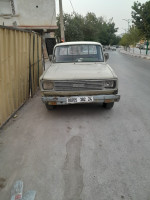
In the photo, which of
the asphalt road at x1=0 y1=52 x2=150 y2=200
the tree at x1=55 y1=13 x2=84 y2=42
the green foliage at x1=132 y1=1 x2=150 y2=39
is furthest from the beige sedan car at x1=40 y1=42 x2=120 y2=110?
the tree at x1=55 y1=13 x2=84 y2=42

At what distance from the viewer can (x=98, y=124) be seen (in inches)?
173

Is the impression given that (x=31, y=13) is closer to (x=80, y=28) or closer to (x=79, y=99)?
(x=79, y=99)

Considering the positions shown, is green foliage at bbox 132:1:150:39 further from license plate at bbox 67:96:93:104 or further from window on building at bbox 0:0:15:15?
license plate at bbox 67:96:93:104

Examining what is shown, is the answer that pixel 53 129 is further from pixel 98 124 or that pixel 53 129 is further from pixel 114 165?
pixel 114 165

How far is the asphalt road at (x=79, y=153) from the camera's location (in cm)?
247

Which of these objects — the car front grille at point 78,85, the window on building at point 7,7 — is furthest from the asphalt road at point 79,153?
the window on building at point 7,7

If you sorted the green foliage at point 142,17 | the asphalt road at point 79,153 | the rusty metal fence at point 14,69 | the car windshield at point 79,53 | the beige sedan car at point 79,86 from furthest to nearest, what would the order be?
the green foliage at point 142,17
the car windshield at point 79,53
the beige sedan car at point 79,86
the rusty metal fence at point 14,69
the asphalt road at point 79,153

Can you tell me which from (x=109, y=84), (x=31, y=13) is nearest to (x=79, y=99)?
(x=109, y=84)

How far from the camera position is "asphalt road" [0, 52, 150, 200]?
2.47 meters

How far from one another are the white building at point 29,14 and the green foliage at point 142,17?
12.3 m

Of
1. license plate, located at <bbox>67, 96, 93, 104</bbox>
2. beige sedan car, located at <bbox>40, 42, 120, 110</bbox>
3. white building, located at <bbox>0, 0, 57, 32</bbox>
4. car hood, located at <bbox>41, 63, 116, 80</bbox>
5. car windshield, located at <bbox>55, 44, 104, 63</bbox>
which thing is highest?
white building, located at <bbox>0, 0, 57, 32</bbox>

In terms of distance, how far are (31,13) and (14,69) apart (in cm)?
1497

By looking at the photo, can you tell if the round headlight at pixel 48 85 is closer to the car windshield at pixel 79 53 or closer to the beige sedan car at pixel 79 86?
the beige sedan car at pixel 79 86

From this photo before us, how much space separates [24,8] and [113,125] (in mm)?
17098
